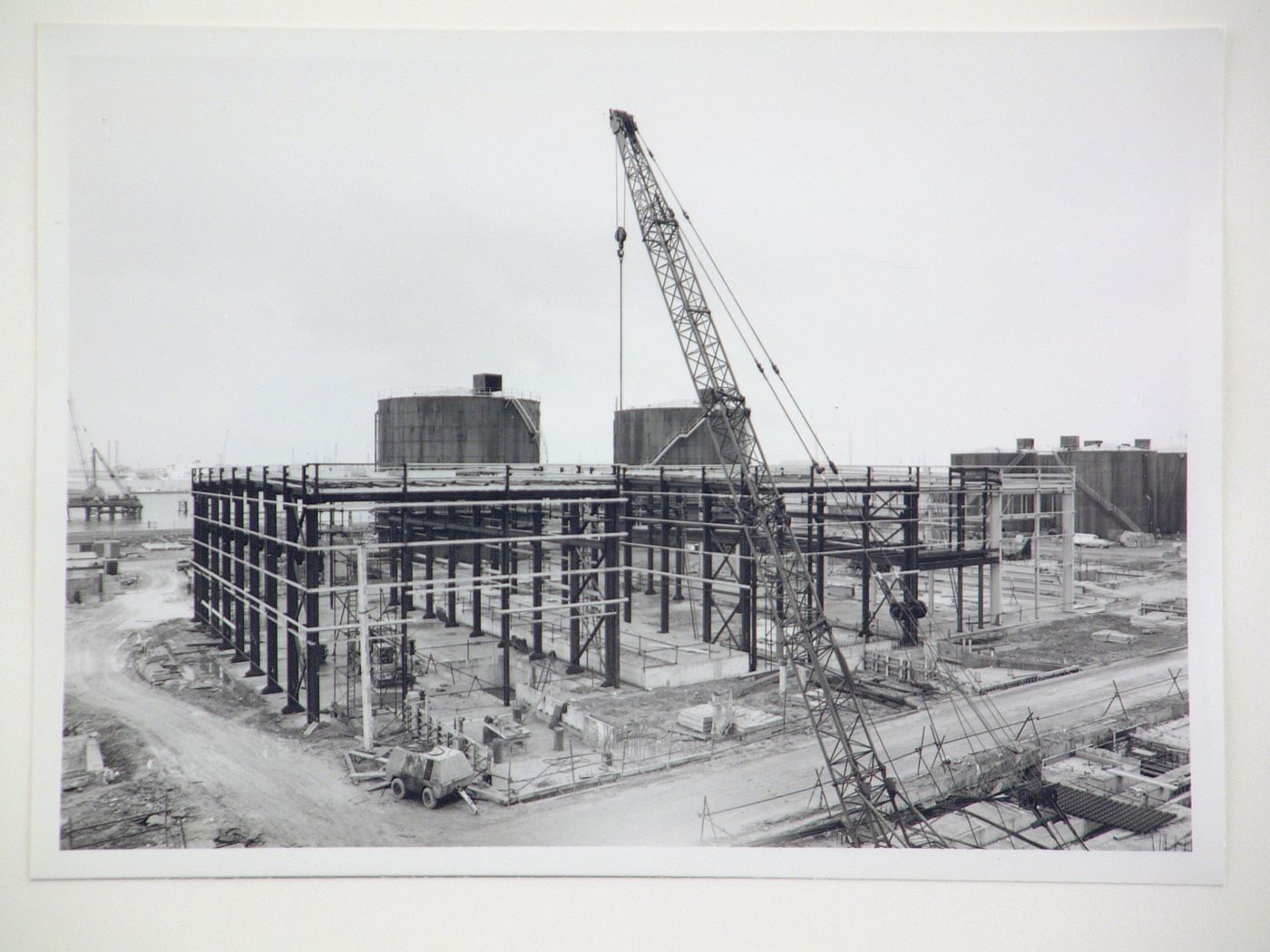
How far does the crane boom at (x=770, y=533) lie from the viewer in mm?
11789

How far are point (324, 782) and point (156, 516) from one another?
19.7 feet

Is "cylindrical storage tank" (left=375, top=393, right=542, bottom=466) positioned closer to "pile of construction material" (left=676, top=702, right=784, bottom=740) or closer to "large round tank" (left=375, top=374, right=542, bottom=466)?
"large round tank" (left=375, top=374, right=542, bottom=466)

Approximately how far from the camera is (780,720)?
584 inches

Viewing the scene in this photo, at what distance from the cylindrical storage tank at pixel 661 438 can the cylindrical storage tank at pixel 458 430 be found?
6.52 feet

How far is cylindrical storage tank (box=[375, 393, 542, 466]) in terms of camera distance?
50.7 feet

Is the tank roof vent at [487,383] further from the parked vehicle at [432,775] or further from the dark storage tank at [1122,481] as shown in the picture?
the dark storage tank at [1122,481]

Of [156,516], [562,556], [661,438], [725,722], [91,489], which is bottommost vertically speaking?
[725,722]

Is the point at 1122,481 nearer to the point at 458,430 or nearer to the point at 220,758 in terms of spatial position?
the point at 458,430

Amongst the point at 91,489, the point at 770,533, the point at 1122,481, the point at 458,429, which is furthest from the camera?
the point at 458,429

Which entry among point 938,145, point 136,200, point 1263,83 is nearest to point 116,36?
point 136,200

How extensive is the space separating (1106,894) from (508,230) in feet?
48.1

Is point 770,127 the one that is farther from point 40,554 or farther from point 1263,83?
point 40,554

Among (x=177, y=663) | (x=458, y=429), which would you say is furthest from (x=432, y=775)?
(x=458, y=429)

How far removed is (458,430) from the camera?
18.3 m
